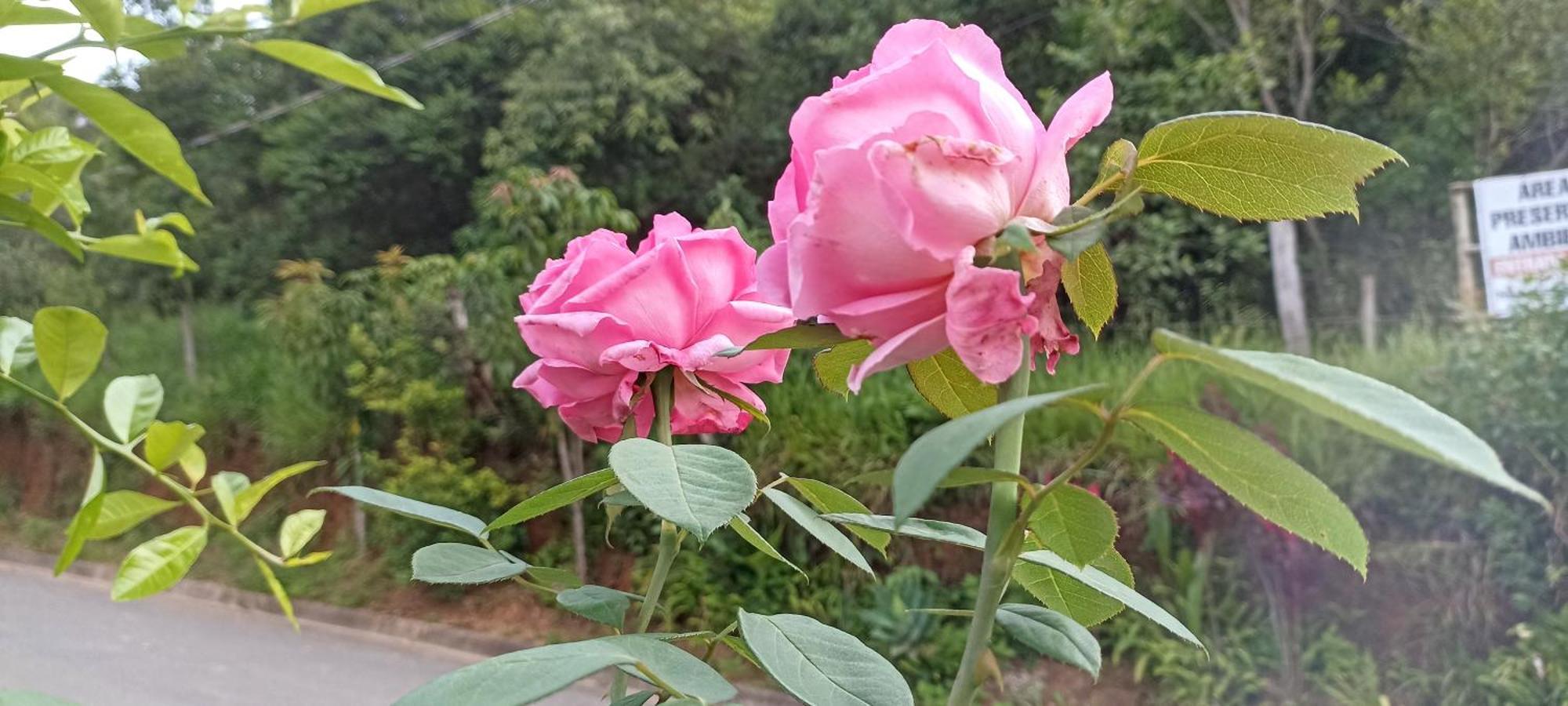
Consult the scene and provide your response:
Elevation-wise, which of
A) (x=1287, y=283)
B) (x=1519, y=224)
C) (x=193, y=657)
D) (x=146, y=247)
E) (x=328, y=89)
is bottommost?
(x=193, y=657)

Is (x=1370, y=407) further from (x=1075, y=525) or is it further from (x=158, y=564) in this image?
(x=158, y=564)

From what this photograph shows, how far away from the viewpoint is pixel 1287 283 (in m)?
3.66

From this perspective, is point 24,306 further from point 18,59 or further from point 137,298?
point 18,59

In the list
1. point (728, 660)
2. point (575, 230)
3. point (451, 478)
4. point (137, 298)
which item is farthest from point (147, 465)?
point (137, 298)

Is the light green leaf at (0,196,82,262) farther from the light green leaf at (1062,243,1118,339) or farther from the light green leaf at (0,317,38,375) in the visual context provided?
the light green leaf at (1062,243,1118,339)

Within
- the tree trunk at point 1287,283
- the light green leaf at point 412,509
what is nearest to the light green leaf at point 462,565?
the light green leaf at point 412,509

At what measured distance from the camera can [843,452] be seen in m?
2.75

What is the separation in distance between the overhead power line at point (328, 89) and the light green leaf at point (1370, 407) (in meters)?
5.25

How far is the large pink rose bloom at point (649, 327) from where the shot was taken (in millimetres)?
277

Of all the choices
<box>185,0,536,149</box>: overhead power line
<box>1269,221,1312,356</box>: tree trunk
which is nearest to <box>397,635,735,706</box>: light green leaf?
<box>1269,221,1312,356</box>: tree trunk

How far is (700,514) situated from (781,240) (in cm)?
6

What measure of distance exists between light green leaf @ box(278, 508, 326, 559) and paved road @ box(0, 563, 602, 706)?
2.39 meters

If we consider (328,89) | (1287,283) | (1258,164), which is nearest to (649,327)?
(1258,164)

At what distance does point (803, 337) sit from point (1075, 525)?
6 centimetres
